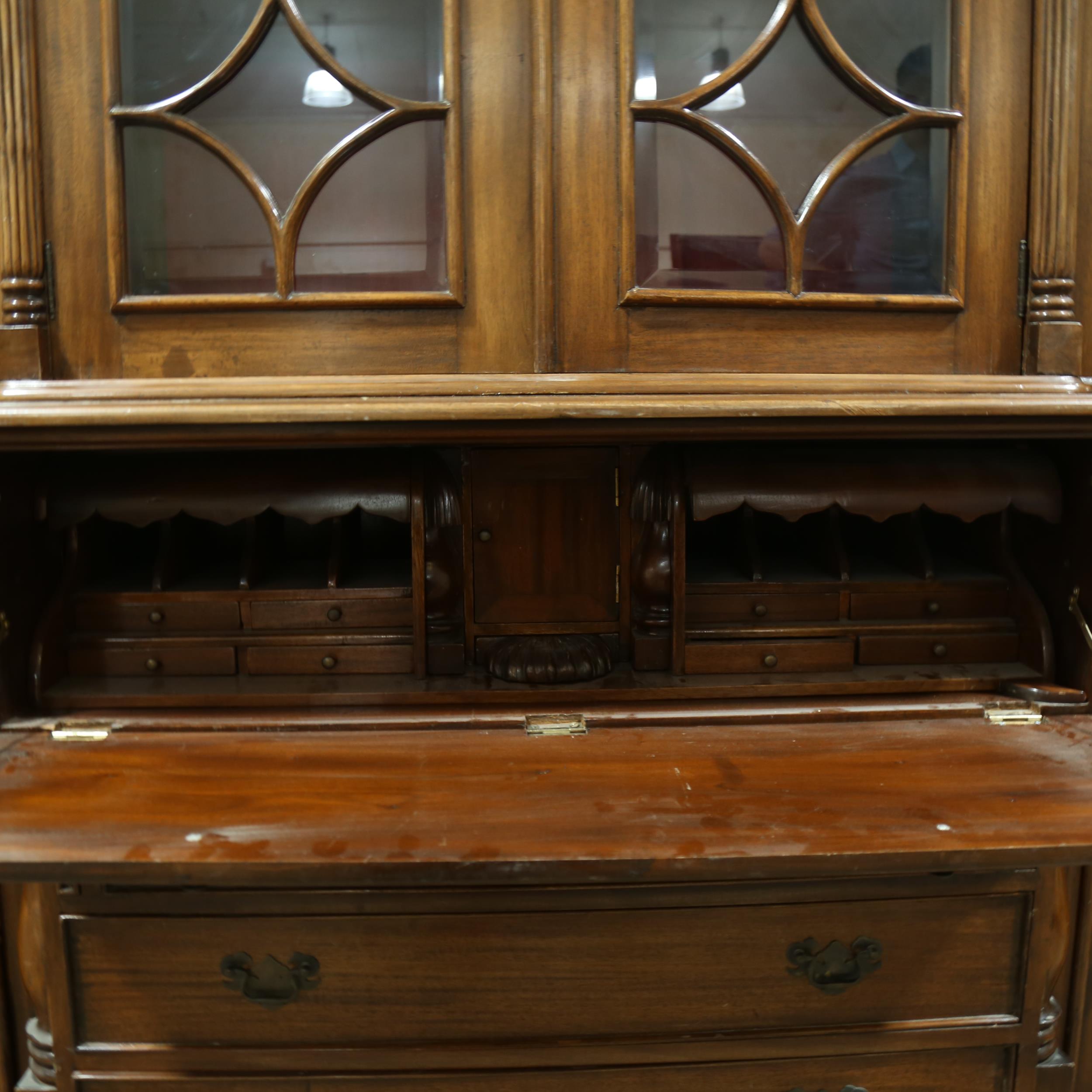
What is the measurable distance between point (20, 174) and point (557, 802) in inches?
36.2

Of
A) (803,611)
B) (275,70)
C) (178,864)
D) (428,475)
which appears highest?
(275,70)

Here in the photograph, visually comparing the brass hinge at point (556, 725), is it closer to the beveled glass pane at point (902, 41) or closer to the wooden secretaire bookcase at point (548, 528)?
the wooden secretaire bookcase at point (548, 528)

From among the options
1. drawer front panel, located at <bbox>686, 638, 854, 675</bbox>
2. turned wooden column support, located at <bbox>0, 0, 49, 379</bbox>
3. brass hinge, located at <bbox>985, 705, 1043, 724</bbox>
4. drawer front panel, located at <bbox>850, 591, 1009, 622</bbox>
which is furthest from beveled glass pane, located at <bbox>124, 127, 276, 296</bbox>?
brass hinge, located at <bbox>985, 705, 1043, 724</bbox>

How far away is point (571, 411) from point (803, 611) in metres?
0.46

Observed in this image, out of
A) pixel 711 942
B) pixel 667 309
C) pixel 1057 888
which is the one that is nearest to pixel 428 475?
pixel 667 309

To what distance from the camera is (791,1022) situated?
2.96 feet

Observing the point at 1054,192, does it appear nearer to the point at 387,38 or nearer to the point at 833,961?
the point at 387,38

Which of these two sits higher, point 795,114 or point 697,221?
point 795,114

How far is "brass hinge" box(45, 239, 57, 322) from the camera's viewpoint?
96 centimetres

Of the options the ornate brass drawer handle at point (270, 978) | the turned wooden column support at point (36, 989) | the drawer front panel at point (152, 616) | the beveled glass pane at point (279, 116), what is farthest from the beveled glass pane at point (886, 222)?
the turned wooden column support at point (36, 989)

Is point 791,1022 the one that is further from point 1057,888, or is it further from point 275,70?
point 275,70

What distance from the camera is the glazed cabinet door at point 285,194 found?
3.12 ft

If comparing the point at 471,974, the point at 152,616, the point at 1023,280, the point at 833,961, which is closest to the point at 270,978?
the point at 471,974

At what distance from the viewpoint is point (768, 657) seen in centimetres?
111
